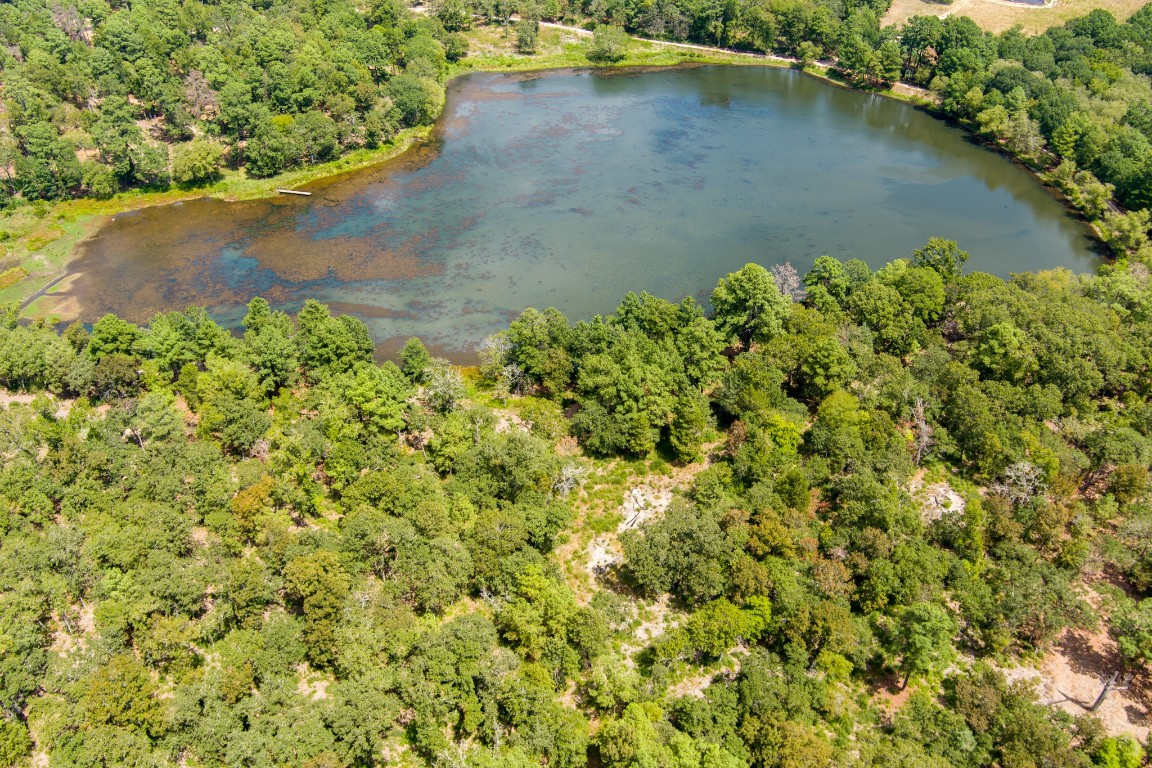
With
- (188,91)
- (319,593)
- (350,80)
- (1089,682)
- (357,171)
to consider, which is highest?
(350,80)

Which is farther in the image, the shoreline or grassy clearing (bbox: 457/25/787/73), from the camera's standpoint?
grassy clearing (bbox: 457/25/787/73)

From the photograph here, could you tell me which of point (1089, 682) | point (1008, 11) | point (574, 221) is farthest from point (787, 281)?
point (1008, 11)

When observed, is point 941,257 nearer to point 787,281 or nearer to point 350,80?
point 787,281

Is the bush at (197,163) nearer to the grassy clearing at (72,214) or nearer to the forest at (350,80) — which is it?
the forest at (350,80)

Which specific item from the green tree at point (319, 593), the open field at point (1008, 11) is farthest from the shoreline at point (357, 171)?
the green tree at point (319, 593)

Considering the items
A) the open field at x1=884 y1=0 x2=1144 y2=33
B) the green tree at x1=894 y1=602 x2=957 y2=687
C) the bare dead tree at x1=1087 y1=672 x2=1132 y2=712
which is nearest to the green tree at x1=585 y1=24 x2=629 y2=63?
the open field at x1=884 y1=0 x2=1144 y2=33

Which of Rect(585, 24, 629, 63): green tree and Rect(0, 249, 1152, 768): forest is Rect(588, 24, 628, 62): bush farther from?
Rect(0, 249, 1152, 768): forest

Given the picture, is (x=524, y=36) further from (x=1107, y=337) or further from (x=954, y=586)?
(x=954, y=586)

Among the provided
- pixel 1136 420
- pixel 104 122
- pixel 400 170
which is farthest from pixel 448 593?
pixel 104 122
